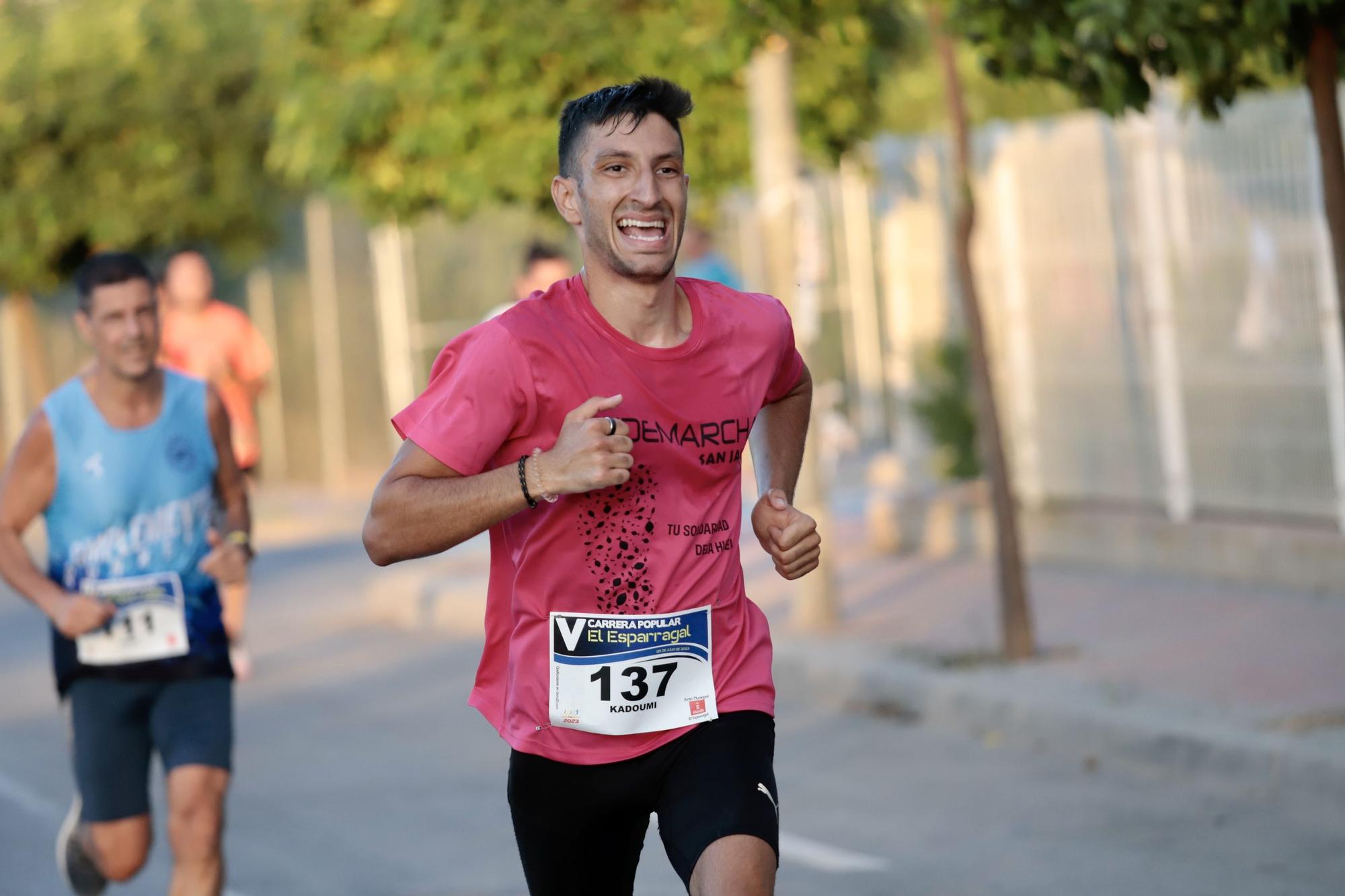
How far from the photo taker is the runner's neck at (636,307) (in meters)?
3.88

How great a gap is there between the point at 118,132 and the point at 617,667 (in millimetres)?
17644

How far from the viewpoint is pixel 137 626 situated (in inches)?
220

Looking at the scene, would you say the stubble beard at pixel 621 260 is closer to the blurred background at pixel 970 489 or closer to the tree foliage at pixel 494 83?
the blurred background at pixel 970 489

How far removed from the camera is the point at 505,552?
3.93m

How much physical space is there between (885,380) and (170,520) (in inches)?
585

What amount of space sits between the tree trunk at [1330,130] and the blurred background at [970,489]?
0.05ft

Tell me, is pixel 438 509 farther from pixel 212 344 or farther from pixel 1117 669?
pixel 212 344

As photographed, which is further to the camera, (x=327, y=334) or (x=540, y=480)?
(x=327, y=334)

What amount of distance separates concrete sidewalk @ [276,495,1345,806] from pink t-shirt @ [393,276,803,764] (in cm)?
349

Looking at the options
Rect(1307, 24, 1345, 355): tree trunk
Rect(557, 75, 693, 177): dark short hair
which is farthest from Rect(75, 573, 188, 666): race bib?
Rect(1307, 24, 1345, 355): tree trunk

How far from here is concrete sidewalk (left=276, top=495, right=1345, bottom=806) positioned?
23.7 ft

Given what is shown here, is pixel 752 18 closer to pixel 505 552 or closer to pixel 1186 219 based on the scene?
pixel 1186 219

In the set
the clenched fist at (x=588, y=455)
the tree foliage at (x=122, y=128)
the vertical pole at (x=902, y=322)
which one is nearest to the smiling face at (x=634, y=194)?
the clenched fist at (x=588, y=455)

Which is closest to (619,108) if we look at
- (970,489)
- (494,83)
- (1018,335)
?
(494,83)
